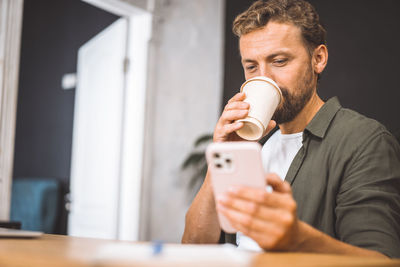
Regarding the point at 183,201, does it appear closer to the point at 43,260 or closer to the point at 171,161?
the point at 171,161

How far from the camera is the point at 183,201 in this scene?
12.0 feet

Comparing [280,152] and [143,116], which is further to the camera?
[143,116]

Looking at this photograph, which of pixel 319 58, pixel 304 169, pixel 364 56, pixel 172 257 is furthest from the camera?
pixel 364 56

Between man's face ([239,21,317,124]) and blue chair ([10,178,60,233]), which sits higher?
man's face ([239,21,317,124])

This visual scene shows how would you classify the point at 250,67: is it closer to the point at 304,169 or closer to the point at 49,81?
the point at 304,169

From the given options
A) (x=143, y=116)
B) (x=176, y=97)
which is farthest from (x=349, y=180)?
(x=176, y=97)

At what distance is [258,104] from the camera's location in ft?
3.45

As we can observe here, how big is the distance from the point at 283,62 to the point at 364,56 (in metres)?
1.32

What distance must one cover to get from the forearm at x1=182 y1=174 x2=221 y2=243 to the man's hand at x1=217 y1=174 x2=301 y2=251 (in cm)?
54

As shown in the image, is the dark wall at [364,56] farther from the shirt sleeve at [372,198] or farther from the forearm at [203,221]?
the forearm at [203,221]

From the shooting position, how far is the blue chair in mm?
4031

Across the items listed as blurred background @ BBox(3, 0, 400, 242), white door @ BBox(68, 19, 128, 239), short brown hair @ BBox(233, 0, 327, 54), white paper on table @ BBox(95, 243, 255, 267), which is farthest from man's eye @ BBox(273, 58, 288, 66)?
white door @ BBox(68, 19, 128, 239)

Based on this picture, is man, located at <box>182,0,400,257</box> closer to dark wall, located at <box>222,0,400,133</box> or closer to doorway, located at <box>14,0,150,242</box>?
dark wall, located at <box>222,0,400,133</box>

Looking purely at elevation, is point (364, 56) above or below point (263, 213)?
above
